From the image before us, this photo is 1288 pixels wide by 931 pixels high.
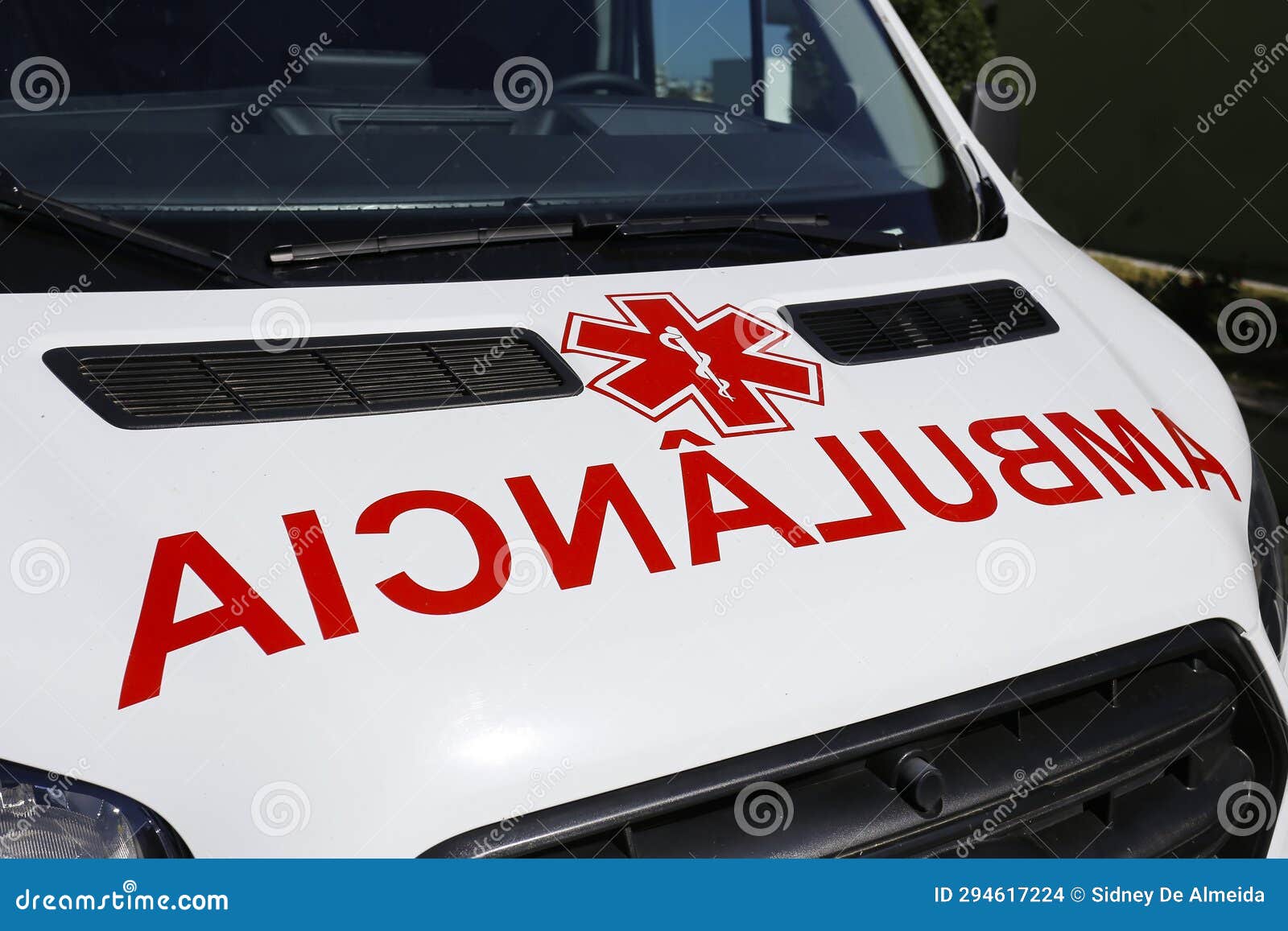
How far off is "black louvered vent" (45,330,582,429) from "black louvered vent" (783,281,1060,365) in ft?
1.66

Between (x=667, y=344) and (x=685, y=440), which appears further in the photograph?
(x=667, y=344)

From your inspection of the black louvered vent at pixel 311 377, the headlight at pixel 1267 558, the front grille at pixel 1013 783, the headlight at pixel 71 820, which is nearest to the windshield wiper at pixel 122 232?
the black louvered vent at pixel 311 377

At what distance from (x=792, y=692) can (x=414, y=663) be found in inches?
18.4

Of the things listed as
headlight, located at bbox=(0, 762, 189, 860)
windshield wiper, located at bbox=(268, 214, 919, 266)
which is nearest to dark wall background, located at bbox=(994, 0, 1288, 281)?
windshield wiper, located at bbox=(268, 214, 919, 266)

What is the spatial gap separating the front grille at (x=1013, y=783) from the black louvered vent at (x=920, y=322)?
0.63 metres

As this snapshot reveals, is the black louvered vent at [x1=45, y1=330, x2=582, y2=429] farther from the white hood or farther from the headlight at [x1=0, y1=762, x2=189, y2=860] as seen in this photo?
the headlight at [x1=0, y1=762, x2=189, y2=860]

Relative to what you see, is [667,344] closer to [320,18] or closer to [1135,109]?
[320,18]

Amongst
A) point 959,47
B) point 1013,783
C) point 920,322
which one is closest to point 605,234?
point 920,322

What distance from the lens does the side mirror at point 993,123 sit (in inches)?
114

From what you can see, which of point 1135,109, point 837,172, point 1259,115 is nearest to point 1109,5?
point 1135,109

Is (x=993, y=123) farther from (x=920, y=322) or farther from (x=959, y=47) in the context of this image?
(x=959, y=47)

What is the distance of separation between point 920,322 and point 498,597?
1.06 metres

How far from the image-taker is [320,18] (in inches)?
92.7

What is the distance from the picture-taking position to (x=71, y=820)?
4.49 feet
